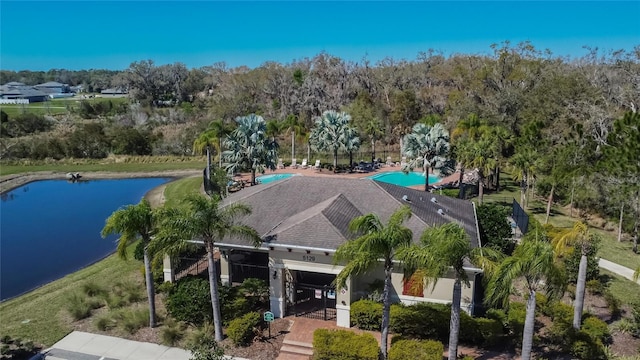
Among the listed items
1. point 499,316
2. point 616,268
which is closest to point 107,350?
point 499,316

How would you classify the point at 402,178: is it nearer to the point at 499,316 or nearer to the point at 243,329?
the point at 499,316

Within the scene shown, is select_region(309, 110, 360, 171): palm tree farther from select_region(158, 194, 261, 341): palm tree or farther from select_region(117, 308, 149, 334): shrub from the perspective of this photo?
select_region(117, 308, 149, 334): shrub

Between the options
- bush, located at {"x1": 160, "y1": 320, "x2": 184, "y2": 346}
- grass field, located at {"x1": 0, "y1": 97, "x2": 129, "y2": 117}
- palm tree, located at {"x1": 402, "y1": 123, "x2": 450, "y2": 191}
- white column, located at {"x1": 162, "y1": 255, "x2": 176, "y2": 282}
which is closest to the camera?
bush, located at {"x1": 160, "y1": 320, "x2": 184, "y2": 346}

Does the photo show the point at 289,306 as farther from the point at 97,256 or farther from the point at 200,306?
the point at 97,256

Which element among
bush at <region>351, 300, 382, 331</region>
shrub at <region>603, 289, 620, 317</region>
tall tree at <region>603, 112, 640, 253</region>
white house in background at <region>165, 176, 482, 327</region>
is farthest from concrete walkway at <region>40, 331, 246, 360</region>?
tall tree at <region>603, 112, 640, 253</region>

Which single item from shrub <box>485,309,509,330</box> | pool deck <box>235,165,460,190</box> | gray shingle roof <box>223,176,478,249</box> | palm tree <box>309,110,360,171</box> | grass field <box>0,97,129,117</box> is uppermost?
grass field <box>0,97,129,117</box>

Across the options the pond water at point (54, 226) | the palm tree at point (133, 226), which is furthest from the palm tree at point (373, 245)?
the pond water at point (54, 226)
